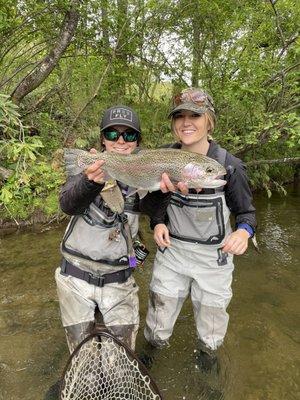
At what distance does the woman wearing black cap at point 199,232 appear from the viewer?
3139 mm

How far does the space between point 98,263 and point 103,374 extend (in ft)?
2.98

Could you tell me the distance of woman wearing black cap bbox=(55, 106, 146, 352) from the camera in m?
3.02

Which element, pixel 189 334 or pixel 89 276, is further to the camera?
pixel 189 334

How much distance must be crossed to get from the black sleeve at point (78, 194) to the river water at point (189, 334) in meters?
1.90

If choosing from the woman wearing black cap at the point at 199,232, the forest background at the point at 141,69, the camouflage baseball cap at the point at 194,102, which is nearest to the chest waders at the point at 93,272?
the woman wearing black cap at the point at 199,232

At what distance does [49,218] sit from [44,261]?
195 cm

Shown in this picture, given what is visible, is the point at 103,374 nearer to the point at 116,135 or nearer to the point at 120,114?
the point at 116,135

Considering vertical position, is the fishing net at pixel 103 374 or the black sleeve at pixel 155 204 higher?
the black sleeve at pixel 155 204

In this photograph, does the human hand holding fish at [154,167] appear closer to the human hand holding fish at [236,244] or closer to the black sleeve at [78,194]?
the black sleeve at [78,194]

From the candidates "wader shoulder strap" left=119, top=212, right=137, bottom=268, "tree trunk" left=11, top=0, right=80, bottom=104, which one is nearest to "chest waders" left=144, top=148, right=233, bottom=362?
"wader shoulder strap" left=119, top=212, right=137, bottom=268

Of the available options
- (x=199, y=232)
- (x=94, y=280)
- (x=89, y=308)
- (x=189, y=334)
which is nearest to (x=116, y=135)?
(x=199, y=232)

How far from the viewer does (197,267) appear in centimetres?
331

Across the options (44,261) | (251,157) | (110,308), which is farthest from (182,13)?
(110,308)

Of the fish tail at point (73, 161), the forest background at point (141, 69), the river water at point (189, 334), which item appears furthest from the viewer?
the forest background at point (141, 69)
